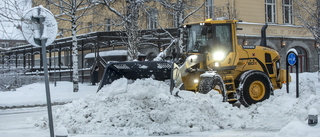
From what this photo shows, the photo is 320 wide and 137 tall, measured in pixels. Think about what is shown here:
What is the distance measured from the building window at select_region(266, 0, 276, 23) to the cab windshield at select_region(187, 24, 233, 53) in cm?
1818

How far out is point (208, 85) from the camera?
10.2 m

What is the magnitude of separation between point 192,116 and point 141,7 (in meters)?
12.1

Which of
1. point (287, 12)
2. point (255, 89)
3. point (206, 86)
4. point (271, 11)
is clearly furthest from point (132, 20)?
point (287, 12)

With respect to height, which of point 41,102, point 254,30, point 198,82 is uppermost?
point 254,30

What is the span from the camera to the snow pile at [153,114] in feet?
24.1

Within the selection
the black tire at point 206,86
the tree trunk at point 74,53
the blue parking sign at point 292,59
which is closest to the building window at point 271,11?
the blue parking sign at point 292,59

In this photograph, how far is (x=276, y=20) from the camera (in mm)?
28906

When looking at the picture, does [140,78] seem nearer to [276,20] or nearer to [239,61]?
[239,61]

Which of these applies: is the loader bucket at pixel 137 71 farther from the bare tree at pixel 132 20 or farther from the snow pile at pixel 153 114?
the bare tree at pixel 132 20

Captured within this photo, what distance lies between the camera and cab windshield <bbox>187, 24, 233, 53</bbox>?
11.7 m

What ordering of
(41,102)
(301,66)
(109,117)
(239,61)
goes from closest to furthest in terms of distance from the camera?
(109,117)
(239,61)
(41,102)
(301,66)

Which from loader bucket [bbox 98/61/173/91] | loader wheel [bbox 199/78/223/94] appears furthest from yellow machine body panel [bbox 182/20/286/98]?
loader bucket [bbox 98/61/173/91]

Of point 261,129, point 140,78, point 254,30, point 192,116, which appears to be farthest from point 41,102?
point 254,30

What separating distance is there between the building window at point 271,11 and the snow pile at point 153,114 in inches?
797
